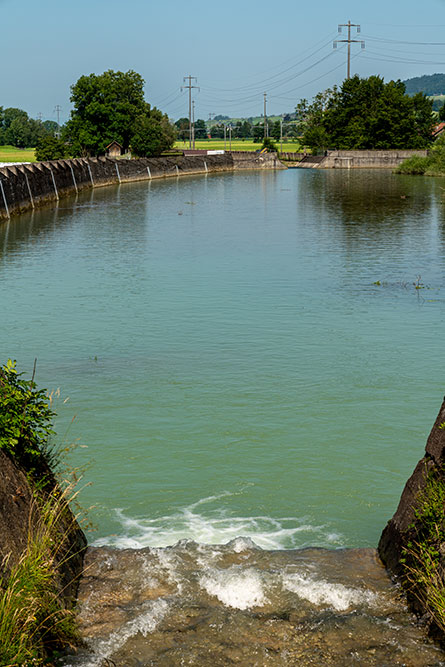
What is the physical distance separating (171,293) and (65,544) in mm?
16409

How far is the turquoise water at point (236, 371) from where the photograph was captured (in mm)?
10547

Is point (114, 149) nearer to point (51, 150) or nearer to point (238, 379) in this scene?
point (51, 150)

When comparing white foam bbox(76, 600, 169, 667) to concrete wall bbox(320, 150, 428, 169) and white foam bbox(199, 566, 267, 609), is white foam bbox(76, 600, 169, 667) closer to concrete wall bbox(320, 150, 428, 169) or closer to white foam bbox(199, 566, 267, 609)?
white foam bbox(199, 566, 267, 609)

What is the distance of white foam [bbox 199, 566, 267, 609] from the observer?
6.94m

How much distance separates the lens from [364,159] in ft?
351

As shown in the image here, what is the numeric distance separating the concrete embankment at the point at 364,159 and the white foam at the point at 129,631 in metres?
102

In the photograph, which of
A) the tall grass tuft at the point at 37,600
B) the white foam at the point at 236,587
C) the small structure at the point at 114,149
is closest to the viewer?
the tall grass tuft at the point at 37,600

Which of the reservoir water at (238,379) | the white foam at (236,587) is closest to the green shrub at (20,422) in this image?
the reservoir water at (238,379)

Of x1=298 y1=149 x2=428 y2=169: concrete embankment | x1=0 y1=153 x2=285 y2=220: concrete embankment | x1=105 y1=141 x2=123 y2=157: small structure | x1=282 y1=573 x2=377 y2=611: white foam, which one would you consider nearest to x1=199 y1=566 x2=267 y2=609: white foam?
x1=282 y1=573 x2=377 y2=611: white foam

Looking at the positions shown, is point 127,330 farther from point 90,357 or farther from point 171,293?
point 171,293

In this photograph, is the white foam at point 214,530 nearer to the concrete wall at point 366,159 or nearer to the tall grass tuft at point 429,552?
the tall grass tuft at point 429,552

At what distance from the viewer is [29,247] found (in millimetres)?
33438

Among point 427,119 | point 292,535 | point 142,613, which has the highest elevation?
point 427,119

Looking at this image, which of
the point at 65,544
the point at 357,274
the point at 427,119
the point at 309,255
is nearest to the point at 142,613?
the point at 65,544
